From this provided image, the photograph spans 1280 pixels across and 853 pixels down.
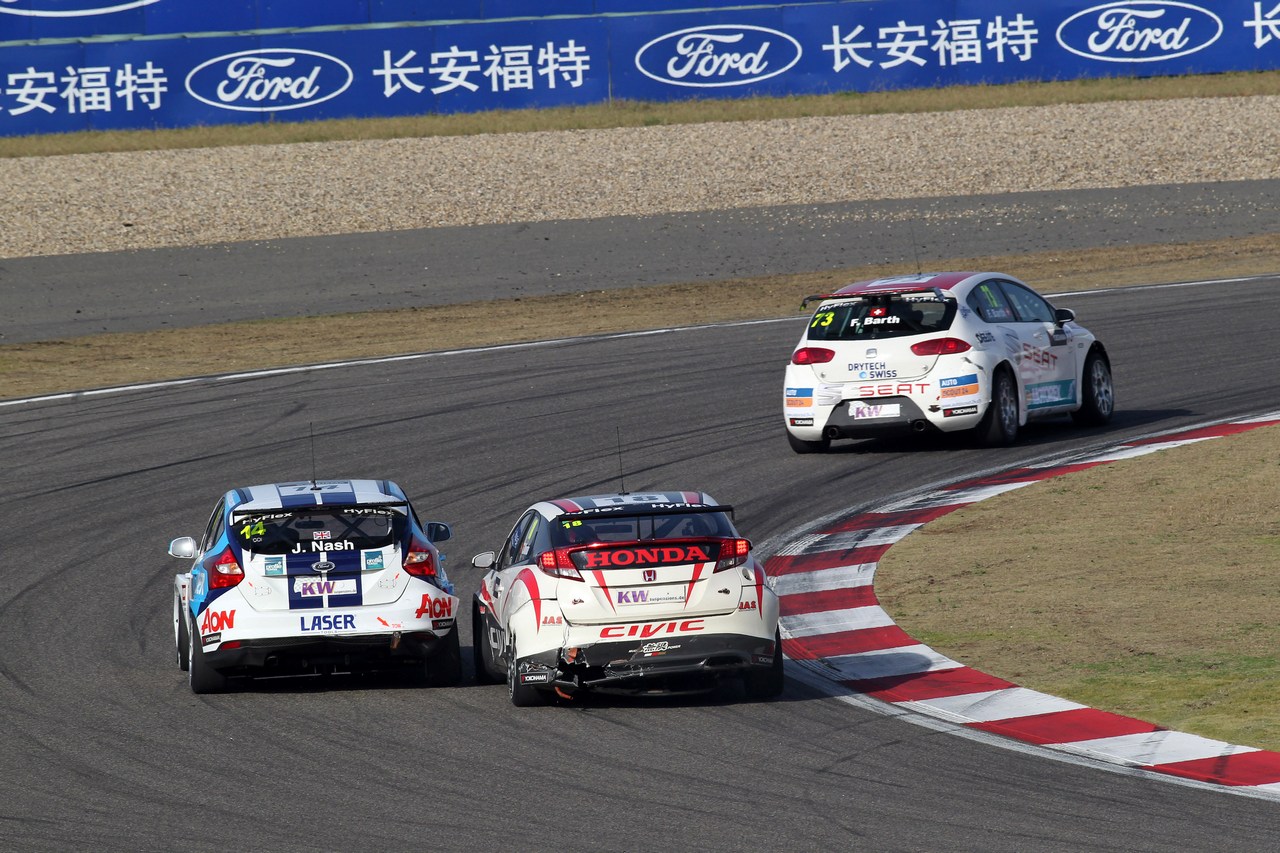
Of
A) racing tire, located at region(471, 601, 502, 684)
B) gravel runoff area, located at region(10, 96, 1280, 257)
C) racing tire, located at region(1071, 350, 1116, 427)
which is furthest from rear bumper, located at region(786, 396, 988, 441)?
gravel runoff area, located at region(10, 96, 1280, 257)

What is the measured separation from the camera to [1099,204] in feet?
116

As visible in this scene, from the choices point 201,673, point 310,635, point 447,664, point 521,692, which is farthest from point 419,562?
point 201,673

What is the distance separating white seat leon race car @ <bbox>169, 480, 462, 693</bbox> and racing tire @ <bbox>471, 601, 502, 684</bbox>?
6.8 inches

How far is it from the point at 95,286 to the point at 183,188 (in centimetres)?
629

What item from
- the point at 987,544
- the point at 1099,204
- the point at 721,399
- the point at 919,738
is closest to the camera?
the point at 919,738

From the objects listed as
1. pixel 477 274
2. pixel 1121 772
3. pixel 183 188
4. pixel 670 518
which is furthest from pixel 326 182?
pixel 1121 772

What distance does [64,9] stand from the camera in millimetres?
37125

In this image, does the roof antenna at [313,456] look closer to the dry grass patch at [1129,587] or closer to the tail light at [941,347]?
the dry grass patch at [1129,587]

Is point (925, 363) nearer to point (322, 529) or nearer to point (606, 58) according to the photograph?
point (322, 529)

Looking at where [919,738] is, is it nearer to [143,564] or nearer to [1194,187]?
[143,564]

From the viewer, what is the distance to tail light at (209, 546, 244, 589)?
11070mm

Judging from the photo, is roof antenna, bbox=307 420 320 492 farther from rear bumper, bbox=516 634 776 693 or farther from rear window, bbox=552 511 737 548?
rear bumper, bbox=516 634 776 693

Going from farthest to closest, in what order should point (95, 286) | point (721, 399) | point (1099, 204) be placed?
point (1099, 204), point (95, 286), point (721, 399)

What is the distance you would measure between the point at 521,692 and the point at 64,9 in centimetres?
3021
